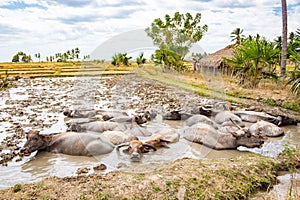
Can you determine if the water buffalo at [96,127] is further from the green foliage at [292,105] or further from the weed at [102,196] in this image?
the green foliage at [292,105]

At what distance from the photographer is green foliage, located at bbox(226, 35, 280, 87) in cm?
1302

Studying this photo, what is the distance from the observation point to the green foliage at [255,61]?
42.7ft

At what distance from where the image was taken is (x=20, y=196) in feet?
12.1

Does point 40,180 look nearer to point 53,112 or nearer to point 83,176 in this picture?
point 83,176

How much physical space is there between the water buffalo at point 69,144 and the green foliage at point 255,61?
9.49 metres

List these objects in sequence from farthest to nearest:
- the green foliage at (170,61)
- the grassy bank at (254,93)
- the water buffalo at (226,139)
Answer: the green foliage at (170,61) → the grassy bank at (254,93) → the water buffalo at (226,139)

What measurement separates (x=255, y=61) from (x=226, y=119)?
21.4 feet

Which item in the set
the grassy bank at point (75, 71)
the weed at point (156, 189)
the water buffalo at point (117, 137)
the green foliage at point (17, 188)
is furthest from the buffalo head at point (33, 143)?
the grassy bank at point (75, 71)

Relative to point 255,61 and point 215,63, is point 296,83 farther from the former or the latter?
point 215,63

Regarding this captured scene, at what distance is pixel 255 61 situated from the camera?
1316 cm

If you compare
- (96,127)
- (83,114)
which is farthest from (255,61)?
(96,127)

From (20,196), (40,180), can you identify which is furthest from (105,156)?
(20,196)

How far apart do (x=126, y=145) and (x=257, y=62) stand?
944 cm

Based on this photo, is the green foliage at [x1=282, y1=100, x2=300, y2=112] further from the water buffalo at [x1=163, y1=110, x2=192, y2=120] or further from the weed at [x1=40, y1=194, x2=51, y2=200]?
the weed at [x1=40, y1=194, x2=51, y2=200]
